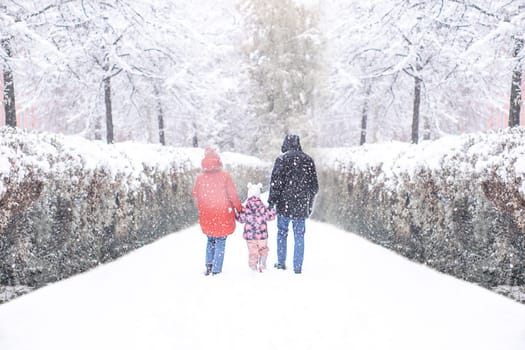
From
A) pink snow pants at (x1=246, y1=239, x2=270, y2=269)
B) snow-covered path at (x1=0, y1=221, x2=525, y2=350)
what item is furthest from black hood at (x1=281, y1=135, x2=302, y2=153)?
snow-covered path at (x1=0, y1=221, x2=525, y2=350)

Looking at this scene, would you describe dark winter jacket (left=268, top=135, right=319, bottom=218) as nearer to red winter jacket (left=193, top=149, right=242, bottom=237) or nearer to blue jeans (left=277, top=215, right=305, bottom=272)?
blue jeans (left=277, top=215, right=305, bottom=272)

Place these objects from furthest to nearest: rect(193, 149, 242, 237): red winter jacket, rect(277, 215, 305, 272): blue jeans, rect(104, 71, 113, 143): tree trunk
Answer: rect(104, 71, 113, 143): tree trunk < rect(277, 215, 305, 272): blue jeans < rect(193, 149, 242, 237): red winter jacket

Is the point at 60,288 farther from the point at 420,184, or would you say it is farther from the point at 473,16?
the point at 473,16

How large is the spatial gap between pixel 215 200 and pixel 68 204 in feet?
6.03

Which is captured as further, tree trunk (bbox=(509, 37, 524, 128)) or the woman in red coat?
tree trunk (bbox=(509, 37, 524, 128))

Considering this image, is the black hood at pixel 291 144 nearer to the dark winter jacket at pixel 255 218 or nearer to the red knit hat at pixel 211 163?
the dark winter jacket at pixel 255 218

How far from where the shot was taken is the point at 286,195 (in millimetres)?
5879

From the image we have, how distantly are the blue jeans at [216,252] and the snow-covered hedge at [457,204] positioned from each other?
2.94 metres

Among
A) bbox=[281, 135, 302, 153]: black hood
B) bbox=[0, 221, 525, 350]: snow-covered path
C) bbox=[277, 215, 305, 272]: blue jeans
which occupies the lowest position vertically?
bbox=[0, 221, 525, 350]: snow-covered path

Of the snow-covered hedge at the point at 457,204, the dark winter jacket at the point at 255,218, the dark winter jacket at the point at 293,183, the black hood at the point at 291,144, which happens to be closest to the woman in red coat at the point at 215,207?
the dark winter jacket at the point at 255,218

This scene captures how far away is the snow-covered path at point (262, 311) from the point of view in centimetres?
350

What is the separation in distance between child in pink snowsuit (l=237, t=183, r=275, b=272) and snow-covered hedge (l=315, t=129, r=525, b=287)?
2.30m

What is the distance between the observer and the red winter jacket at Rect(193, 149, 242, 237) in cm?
569

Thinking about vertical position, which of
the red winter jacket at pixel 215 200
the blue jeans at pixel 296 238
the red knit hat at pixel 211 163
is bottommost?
the blue jeans at pixel 296 238
